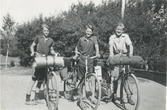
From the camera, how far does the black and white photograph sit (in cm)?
470

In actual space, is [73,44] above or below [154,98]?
above

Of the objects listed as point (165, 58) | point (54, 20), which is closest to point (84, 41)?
point (165, 58)

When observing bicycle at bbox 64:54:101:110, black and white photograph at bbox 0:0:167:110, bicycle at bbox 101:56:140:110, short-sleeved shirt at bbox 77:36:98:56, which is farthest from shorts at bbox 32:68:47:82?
bicycle at bbox 101:56:140:110

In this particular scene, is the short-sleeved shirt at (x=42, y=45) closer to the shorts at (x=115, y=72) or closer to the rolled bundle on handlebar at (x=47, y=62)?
the rolled bundle on handlebar at (x=47, y=62)

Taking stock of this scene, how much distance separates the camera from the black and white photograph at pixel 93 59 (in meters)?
4.70

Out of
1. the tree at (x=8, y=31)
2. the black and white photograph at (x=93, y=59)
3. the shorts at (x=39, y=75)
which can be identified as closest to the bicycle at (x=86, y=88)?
the black and white photograph at (x=93, y=59)

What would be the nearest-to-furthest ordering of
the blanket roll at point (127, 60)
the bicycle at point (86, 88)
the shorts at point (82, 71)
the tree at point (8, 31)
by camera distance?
the bicycle at point (86, 88)
the blanket roll at point (127, 60)
the shorts at point (82, 71)
the tree at point (8, 31)

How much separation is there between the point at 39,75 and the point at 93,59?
54.9 inches

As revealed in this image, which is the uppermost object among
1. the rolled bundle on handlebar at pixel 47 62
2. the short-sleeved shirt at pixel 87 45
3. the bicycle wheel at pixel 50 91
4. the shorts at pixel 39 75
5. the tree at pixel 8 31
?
the tree at pixel 8 31

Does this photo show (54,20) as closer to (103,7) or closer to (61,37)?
(61,37)

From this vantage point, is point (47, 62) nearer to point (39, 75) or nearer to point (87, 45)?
point (39, 75)

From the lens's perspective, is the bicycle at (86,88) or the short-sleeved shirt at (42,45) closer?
the bicycle at (86,88)

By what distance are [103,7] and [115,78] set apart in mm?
6588

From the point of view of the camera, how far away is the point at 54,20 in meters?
15.7
